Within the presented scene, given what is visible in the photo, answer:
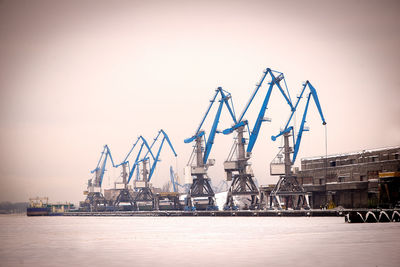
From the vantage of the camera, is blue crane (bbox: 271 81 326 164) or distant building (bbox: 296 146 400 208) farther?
blue crane (bbox: 271 81 326 164)

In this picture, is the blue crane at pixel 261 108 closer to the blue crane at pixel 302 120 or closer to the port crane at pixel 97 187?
the blue crane at pixel 302 120

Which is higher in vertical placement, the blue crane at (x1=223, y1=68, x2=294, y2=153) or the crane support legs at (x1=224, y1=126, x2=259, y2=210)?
the blue crane at (x1=223, y1=68, x2=294, y2=153)

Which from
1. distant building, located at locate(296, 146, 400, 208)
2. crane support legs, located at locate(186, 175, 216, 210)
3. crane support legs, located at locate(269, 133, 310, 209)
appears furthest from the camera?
crane support legs, located at locate(186, 175, 216, 210)

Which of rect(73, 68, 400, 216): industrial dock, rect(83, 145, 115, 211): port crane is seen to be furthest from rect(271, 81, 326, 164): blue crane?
rect(83, 145, 115, 211): port crane

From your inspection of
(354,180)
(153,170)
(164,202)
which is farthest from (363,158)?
(164,202)

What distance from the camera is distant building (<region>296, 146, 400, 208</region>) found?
8525cm

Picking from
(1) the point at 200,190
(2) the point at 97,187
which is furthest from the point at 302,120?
(2) the point at 97,187

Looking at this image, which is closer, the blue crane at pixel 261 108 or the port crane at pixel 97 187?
the blue crane at pixel 261 108

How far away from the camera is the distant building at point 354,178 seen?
3356 inches

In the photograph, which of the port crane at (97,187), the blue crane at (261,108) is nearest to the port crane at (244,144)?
the blue crane at (261,108)

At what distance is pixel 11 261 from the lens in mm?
24500


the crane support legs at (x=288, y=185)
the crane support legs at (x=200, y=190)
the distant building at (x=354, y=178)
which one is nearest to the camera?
the distant building at (x=354, y=178)

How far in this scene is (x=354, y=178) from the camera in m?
96.7

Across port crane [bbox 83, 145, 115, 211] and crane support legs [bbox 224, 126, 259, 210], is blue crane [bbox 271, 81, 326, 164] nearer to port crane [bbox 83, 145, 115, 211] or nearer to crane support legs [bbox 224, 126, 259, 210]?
crane support legs [bbox 224, 126, 259, 210]
